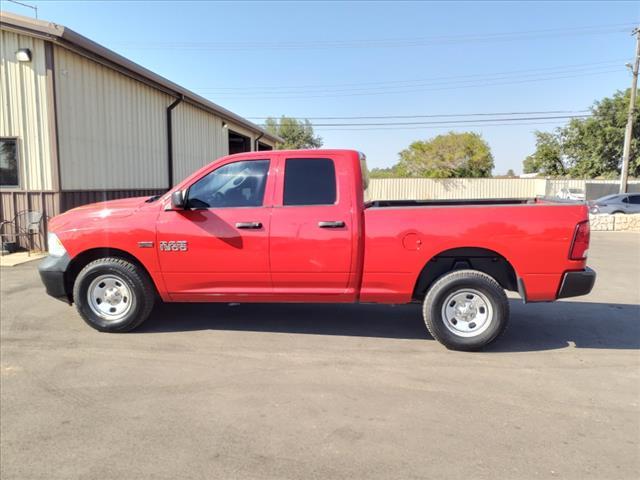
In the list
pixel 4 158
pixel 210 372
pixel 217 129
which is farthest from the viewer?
pixel 217 129

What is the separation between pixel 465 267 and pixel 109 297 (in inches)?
155

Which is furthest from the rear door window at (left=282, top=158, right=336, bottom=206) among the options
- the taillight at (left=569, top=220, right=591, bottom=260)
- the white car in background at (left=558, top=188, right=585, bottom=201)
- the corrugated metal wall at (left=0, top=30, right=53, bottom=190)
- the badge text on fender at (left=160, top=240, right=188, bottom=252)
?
the white car in background at (left=558, top=188, right=585, bottom=201)

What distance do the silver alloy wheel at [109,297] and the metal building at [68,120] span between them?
640 centimetres

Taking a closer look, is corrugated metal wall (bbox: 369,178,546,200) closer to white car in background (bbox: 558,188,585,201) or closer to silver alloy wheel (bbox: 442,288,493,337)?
white car in background (bbox: 558,188,585,201)

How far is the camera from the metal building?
10328 millimetres

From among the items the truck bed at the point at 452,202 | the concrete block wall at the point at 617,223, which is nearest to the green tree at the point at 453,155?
the concrete block wall at the point at 617,223

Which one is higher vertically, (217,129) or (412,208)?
(217,129)

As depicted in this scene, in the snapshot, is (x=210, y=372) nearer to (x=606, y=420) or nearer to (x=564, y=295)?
(x=606, y=420)

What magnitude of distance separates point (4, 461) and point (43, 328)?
2949mm

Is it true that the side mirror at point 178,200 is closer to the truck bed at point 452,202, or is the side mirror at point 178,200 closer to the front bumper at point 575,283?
the truck bed at point 452,202

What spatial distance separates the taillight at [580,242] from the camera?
461 cm

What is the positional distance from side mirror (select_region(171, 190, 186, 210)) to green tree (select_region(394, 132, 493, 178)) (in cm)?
4065

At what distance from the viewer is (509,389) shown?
3.96m

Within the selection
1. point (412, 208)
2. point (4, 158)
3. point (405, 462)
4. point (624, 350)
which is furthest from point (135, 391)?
point (4, 158)
